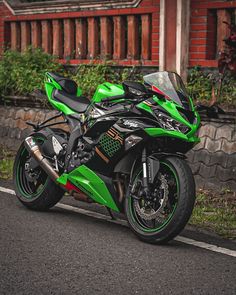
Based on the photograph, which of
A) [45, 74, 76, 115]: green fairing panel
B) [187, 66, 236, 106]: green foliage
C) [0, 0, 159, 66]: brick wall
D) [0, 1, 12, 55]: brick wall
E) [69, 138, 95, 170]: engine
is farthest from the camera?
[0, 1, 12, 55]: brick wall

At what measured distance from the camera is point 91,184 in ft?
20.9

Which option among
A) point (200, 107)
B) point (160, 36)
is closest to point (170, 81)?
point (200, 107)

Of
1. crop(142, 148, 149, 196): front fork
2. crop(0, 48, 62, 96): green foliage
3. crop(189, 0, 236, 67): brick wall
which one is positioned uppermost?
crop(189, 0, 236, 67): brick wall

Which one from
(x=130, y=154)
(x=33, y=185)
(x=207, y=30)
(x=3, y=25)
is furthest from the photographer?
(x=3, y=25)

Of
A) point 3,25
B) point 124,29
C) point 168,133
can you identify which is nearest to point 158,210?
point 168,133

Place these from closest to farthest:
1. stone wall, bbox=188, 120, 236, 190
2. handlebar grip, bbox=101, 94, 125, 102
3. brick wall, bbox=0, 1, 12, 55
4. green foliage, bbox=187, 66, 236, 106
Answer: handlebar grip, bbox=101, 94, 125, 102 < stone wall, bbox=188, 120, 236, 190 < green foliage, bbox=187, 66, 236, 106 < brick wall, bbox=0, 1, 12, 55

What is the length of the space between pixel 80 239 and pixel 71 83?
70.0 inches

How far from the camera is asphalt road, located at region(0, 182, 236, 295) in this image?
4719 millimetres

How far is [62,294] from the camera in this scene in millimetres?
4559

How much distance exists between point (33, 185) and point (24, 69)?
449cm

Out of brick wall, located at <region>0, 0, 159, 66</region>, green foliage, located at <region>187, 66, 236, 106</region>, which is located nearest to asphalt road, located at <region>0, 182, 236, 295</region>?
green foliage, located at <region>187, 66, 236, 106</region>

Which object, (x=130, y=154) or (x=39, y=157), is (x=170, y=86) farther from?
(x=39, y=157)

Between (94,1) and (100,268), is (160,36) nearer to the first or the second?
(94,1)

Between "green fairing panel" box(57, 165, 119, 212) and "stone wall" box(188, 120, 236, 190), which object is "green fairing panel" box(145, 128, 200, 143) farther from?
"stone wall" box(188, 120, 236, 190)
